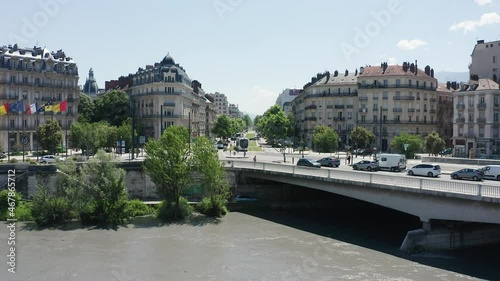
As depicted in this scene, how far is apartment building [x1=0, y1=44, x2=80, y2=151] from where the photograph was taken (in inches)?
3002

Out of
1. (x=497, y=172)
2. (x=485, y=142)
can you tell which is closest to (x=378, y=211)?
(x=497, y=172)

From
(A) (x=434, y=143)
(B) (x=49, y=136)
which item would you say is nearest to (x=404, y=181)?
(A) (x=434, y=143)

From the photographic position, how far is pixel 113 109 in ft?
300

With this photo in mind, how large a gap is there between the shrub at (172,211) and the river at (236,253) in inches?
49.8

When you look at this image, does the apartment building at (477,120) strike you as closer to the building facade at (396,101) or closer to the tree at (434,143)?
the tree at (434,143)

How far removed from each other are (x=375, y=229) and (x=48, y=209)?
27.1 m

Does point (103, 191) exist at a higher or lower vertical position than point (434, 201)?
lower

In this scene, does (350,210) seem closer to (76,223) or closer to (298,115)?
(76,223)

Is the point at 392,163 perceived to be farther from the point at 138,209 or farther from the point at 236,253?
the point at 138,209

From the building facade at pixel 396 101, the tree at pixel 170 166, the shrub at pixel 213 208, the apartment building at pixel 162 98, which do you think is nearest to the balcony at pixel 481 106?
the building facade at pixel 396 101

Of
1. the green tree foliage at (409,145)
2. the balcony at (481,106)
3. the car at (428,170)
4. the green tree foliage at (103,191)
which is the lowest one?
the green tree foliage at (103,191)

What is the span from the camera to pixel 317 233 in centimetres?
3675

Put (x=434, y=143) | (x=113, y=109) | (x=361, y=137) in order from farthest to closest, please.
→ (x=113, y=109)
(x=361, y=137)
(x=434, y=143)

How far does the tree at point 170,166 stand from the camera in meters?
43.0
